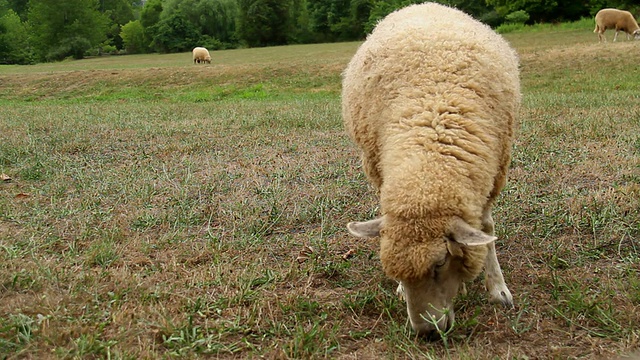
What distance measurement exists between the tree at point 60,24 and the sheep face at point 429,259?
233 ft

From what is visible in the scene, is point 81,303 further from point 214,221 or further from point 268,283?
point 214,221

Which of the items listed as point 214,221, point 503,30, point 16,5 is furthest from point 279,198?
point 16,5

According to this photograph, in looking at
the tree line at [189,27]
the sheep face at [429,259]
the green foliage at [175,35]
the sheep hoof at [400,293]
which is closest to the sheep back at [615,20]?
the sheep hoof at [400,293]

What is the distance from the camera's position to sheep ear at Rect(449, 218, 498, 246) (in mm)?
2809

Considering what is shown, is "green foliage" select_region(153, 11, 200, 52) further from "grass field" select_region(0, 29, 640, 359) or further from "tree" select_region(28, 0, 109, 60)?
"grass field" select_region(0, 29, 640, 359)

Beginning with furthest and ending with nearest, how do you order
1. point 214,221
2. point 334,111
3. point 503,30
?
point 503,30 < point 334,111 < point 214,221

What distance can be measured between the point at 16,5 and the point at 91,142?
344 ft

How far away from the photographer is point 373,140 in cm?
379

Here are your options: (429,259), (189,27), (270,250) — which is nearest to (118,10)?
(189,27)

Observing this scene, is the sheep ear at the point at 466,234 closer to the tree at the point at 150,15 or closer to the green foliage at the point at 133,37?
the tree at the point at 150,15

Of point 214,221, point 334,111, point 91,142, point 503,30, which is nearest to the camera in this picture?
point 214,221

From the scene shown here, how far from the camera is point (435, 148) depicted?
3146 mm

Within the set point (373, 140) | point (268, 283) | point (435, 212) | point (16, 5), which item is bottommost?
point (268, 283)

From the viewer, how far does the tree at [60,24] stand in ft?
220
